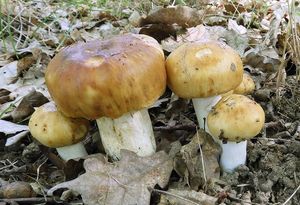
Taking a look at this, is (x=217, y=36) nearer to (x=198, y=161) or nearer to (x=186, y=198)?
(x=198, y=161)

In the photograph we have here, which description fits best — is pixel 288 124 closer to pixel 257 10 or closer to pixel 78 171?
pixel 78 171

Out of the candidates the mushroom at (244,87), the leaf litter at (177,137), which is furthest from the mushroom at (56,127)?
the mushroom at (244,87)

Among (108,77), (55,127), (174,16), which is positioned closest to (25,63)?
(174,16)

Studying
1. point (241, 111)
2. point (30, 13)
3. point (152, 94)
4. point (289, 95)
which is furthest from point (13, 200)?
point (30, 13)

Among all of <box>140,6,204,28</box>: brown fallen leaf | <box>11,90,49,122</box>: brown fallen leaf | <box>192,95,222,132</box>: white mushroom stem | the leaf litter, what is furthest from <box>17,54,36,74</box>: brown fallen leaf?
<box>192,95,222,132</box>: white mushroom stem

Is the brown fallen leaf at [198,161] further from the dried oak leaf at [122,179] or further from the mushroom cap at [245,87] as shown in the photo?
the mushroom cap at [245,87]

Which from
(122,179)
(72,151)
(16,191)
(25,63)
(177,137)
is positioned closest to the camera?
(122,179)
